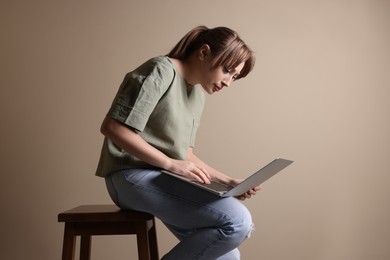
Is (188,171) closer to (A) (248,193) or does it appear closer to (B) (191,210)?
(B) (191,210)

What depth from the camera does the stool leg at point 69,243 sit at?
4.25 ft

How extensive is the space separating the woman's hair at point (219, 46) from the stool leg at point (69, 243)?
568mm

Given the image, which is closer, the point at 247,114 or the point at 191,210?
the point at 191,210

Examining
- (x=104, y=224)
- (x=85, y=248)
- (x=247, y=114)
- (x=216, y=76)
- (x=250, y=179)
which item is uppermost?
(x=216, y=76)

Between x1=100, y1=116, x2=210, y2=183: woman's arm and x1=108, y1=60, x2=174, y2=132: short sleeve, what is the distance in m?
0.02

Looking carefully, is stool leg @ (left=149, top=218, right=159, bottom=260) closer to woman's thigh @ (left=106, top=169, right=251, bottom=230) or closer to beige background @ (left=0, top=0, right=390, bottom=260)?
woman's thigh @ (left=106, top=169, right=251, bottom=230)

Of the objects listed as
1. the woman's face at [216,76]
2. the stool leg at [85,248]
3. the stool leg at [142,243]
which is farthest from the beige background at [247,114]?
the stool leg at [142,243]

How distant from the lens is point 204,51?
4.56 feet

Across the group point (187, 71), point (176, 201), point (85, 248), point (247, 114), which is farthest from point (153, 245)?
point (247, 114)

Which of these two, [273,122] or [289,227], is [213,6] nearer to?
[273,122]

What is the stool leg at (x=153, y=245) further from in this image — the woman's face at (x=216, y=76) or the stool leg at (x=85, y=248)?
the woman's face at (x=216, y=76)

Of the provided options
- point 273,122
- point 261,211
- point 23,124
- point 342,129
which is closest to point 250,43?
point 273,122

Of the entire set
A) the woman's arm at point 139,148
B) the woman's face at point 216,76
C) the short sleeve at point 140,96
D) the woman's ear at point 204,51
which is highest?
the woman's ear at point 204,51

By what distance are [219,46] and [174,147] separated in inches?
12.3
